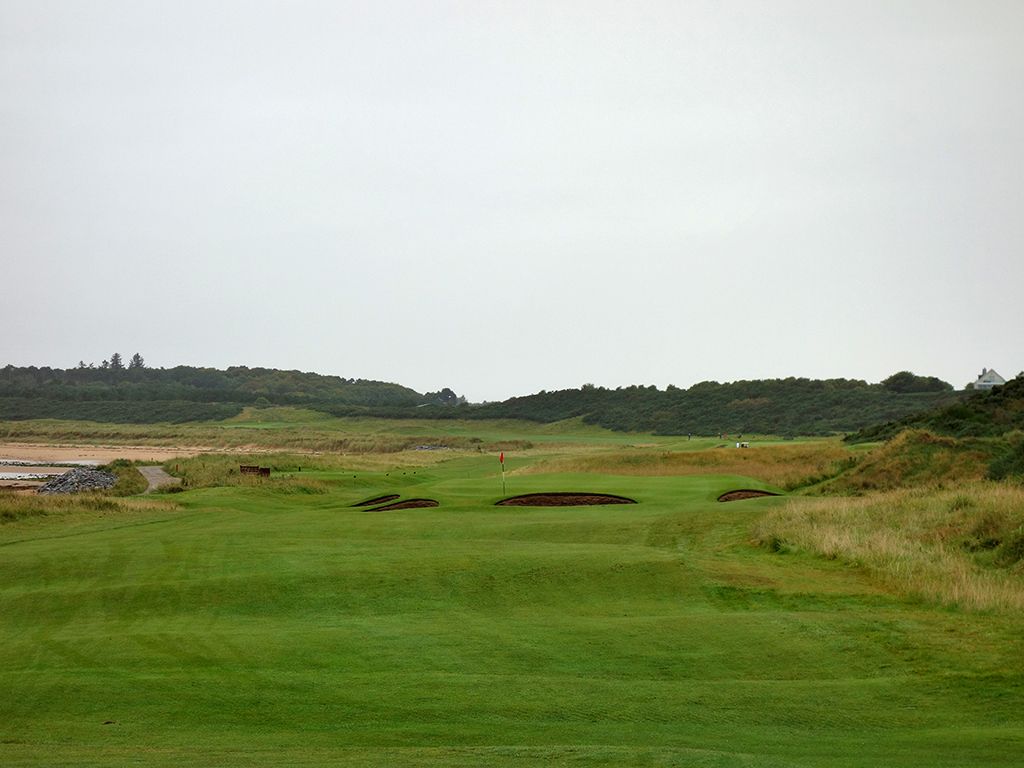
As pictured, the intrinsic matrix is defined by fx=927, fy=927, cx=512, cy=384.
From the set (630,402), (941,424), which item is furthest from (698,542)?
(630,402)

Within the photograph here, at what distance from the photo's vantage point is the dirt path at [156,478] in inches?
1771

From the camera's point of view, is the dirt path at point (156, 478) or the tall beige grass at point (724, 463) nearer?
the tall beige grass at point (724, 463)

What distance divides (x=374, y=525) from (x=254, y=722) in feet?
49.0

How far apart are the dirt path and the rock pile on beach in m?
1.77

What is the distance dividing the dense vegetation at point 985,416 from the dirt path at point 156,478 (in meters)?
37.3

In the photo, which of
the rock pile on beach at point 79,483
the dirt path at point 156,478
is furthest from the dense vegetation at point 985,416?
the rock pile on beach at point 79,483

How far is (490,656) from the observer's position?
1282 centimetres

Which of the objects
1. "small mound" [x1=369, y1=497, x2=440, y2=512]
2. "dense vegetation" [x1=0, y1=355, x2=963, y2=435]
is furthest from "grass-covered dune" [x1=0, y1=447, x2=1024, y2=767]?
"dense vegetation" [x1=0, y1=355, x2=963, y2=435]

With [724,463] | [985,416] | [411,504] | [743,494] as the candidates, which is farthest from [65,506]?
[985,416]

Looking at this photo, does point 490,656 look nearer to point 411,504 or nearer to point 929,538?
point 929,538

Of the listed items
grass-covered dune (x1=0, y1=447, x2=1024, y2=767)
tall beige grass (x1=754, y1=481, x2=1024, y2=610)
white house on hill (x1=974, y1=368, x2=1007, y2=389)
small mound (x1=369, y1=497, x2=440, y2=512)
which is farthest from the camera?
white house on hill (x1=974, y1=368, x2=1007, y2=389)

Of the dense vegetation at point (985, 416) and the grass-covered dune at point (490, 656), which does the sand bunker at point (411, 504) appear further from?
the dense vegetation at point (985, 416)

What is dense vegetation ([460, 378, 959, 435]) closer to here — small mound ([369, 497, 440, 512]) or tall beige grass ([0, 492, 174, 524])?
small mound ([369, 497, 440, 512])

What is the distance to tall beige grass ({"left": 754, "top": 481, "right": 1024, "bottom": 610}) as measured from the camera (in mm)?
15297
